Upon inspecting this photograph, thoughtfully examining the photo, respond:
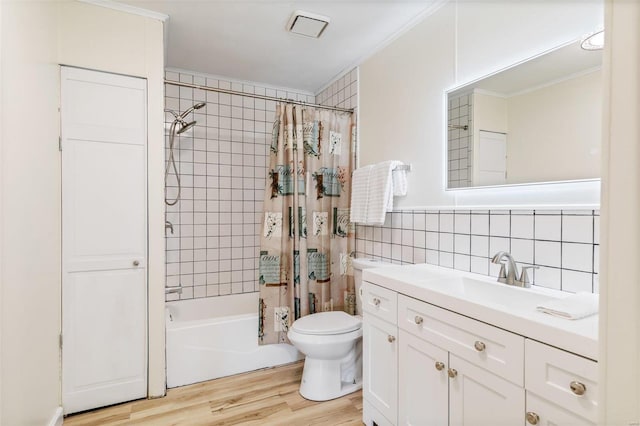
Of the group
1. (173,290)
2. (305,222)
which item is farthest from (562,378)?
(173,290)

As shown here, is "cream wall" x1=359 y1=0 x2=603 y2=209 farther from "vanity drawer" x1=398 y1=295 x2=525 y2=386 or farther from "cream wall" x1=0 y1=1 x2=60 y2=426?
"cream wall" x1=0 y1=1 x2=60 y2=426

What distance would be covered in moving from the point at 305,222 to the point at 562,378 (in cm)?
175

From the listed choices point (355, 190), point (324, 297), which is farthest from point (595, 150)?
point (324, 297)

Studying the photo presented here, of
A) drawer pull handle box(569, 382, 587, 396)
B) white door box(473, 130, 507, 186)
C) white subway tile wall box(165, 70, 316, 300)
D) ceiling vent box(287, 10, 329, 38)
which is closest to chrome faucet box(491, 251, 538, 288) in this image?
white door box(473, 130, 507, 186)

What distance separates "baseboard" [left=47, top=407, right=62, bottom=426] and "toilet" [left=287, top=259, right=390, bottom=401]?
4.04ft

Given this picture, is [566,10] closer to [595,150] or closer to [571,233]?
[595,150]

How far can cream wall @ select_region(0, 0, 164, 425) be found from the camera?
1.20m

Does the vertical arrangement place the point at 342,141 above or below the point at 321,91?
below

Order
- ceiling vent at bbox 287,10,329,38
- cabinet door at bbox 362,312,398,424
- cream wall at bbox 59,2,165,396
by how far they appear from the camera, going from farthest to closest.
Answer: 1. ceiling vent at bbox 287,10,329,38
2. cream wall at bbox 59,2,165,396
3. cabinet door at bbox 362,312,398,424

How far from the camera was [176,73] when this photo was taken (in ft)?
9.43

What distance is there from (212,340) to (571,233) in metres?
2.08

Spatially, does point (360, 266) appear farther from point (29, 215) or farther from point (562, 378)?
point (29, 215)

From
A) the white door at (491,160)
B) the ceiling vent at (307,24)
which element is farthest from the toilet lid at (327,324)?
the ceiling vent at (307,24)

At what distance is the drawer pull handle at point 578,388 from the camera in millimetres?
857
